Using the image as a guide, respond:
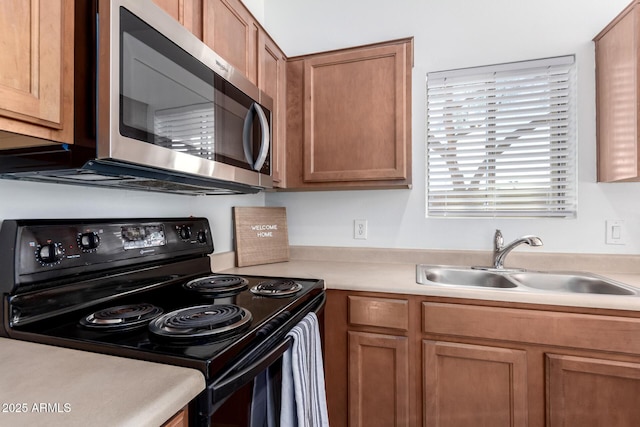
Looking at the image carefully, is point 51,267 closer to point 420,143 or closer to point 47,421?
point 47,421

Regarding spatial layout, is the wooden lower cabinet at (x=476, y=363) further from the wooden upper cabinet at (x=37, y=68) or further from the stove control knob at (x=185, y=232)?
the wooden upper cabinet at (x=37, y=68)

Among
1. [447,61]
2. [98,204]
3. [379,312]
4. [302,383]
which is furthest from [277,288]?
[447,61]

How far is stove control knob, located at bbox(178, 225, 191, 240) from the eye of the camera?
4.47 ft

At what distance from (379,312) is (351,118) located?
1.01 metres

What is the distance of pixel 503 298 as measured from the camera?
50.6 inches

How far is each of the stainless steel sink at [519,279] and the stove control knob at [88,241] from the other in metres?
1.25

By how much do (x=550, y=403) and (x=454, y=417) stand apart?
1.17 ft

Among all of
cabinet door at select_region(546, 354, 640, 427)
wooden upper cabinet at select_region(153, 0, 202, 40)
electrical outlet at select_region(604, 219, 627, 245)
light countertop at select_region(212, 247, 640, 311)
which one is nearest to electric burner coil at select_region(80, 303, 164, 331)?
light countertop at select_region(212, 247, 640, 311)

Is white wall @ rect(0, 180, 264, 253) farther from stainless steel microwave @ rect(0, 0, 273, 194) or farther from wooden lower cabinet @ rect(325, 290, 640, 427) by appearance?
wooden lower cabinet @ rect(325, 290, 640, 427)

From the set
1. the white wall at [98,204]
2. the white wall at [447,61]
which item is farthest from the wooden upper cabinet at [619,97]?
the white wall at [98,204]

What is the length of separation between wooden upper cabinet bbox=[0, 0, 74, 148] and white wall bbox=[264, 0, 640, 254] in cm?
157

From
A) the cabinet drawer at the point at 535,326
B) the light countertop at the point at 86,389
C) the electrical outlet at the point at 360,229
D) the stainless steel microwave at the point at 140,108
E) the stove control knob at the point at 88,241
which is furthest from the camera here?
the electrical outlet at the point at 360,229

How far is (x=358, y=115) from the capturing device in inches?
69.6

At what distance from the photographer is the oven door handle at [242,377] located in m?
0.66
